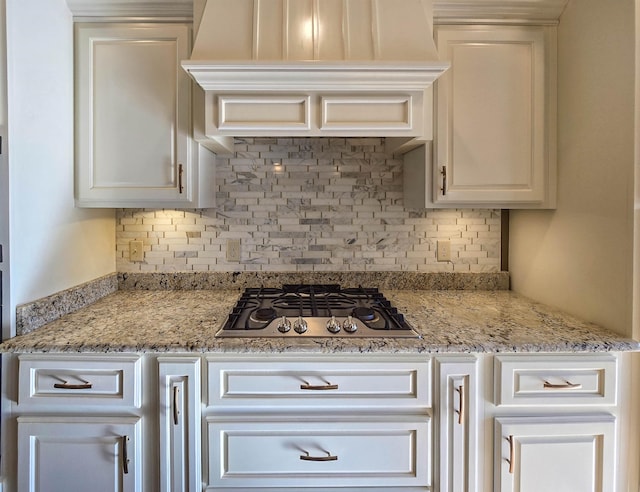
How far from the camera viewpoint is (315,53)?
1.46m

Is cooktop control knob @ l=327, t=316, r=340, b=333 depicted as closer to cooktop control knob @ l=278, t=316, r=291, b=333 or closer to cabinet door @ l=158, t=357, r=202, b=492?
cooktop control knob @ l=278, t=316, r=291, b=333

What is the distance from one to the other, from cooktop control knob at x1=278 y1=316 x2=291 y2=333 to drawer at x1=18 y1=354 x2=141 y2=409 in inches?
18.2

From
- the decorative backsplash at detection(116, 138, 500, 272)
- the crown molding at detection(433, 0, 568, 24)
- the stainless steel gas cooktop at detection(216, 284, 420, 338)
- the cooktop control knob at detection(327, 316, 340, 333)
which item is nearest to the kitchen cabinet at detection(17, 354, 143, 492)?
the stainless steel gas cooktop at detection(216, 284, 420, 338)

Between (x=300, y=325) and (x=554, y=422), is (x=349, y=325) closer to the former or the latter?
Answer: (x=300, y=325)

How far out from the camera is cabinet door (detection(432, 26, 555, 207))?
161 centimetres

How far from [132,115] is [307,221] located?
0.91 metres

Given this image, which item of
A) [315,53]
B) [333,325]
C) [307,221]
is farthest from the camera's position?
[307,221]

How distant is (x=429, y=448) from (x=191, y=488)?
779mm

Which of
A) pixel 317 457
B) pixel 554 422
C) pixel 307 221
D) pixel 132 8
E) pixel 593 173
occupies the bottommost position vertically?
pixel 317 457

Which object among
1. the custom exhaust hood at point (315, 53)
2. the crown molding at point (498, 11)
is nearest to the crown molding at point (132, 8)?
the custom exhaust hood at point (315, 53)

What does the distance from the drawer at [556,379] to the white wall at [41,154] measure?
5.43 ft

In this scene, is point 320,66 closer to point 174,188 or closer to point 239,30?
point 239,30

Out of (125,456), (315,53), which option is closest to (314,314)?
(125,456)

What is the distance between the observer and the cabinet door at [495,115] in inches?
63.5
